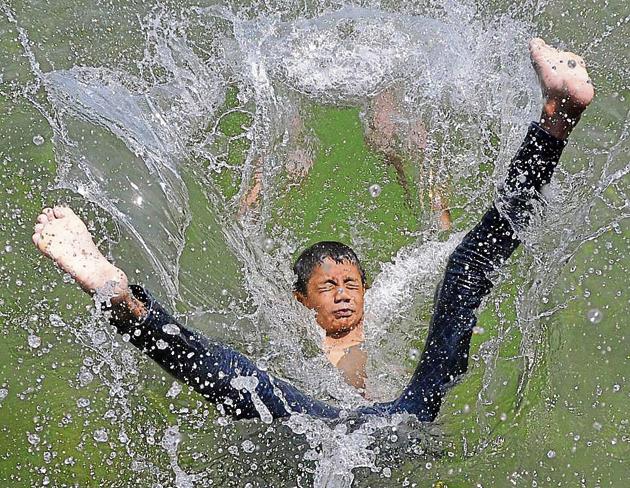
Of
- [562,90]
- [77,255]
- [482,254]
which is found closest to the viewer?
[77,255]

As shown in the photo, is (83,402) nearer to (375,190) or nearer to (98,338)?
(98,338)

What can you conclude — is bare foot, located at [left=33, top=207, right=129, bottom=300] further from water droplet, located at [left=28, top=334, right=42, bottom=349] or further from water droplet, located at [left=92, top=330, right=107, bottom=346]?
water droplet, located at [left=28, top=334, right=42, bottom=349]

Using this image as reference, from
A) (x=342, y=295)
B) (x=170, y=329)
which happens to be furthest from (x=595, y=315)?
(x=170, y=329)

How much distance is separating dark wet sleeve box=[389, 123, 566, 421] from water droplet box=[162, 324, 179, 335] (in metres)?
0.73

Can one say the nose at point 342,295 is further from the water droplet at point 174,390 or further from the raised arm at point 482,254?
the water droplet at point 174,390

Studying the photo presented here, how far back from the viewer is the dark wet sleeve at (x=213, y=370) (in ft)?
7.60

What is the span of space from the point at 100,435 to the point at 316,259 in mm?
1131

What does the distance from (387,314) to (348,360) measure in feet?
1.75

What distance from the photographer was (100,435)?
3.27 m

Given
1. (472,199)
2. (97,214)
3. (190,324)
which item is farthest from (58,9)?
(472,199)

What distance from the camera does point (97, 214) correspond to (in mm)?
3281

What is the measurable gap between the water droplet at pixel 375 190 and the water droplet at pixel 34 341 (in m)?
1.56

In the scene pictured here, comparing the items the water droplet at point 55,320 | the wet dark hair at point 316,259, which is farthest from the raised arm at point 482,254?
the water droplet at point 55,320

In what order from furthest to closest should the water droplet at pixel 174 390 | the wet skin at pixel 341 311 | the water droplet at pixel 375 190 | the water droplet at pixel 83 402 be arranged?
1. the water droplet at pixel 375 190
2. the water droplet at pixel 83 402
3. the water droplet at pixel 174 390
4. the wet skin at pixel 341 311
